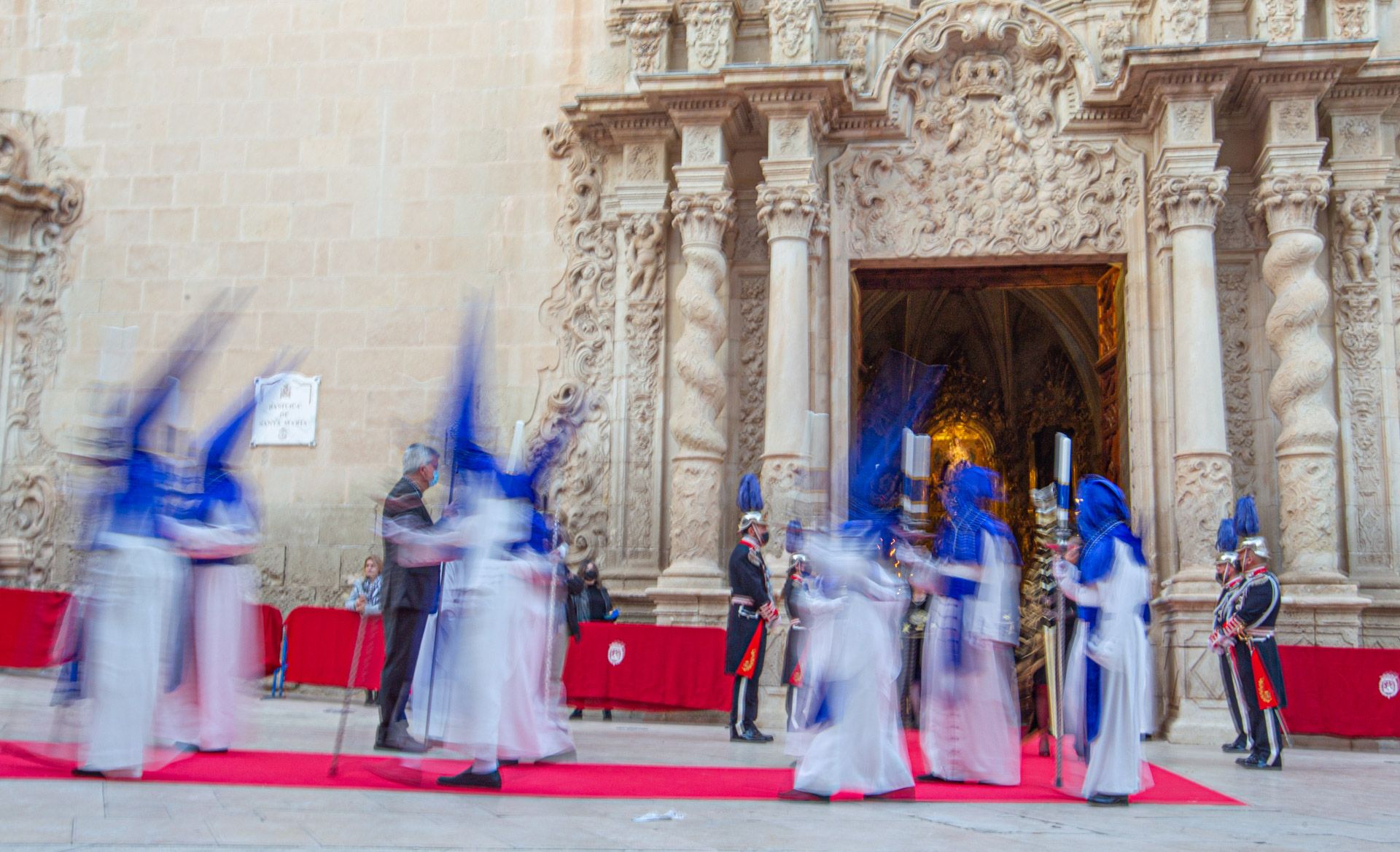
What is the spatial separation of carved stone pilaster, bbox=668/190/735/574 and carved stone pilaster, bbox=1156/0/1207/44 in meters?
4.38

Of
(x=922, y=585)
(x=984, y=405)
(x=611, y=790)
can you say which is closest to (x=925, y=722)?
(x=922, y=585)

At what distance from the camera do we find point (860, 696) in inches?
280

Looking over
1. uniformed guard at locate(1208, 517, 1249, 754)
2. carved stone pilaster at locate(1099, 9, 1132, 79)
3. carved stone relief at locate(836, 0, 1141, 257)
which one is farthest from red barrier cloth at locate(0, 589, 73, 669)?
carved stone pilaster at locate(1099, 9, 1132, 79)

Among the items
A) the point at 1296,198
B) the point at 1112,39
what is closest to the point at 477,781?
the point at 1296,198

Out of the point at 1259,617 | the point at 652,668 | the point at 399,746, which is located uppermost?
the point at 1259,617

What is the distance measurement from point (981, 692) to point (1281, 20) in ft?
26.2

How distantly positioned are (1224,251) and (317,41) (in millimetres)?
10005

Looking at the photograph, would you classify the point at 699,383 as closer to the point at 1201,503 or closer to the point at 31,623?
the point at 1201,503

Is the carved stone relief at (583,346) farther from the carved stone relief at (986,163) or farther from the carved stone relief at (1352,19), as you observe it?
the carved stone relief at (1352,19)

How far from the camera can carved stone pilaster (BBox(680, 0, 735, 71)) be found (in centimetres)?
1326

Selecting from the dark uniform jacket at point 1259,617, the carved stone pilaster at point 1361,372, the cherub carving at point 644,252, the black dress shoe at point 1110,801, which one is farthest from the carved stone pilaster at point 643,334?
the black dress shoe at point 1110,801

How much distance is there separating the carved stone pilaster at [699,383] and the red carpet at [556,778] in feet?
14.2

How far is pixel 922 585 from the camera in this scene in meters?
8.12

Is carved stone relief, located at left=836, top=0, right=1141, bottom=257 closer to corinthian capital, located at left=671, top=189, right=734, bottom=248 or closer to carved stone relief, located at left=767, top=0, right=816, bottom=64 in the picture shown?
carved stone relief, located at left=767, top=0, right=816, bottom=64
